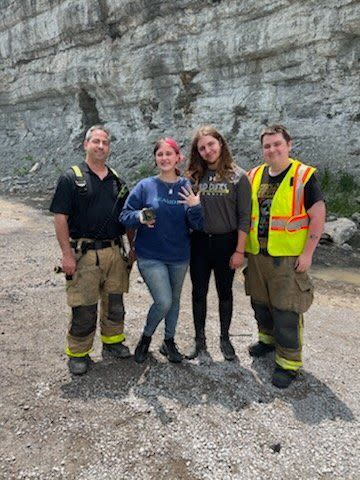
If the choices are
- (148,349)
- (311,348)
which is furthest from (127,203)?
(311,348)

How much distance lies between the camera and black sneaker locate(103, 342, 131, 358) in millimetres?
4590

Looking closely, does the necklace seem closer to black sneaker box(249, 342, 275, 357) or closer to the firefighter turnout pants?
the firefighter turnout pants

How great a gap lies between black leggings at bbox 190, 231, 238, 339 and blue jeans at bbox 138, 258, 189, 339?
0.68ft

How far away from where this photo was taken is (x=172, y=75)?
18.6 m

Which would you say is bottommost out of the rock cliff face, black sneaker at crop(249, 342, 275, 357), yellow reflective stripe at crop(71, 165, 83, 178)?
black sneaker at crop(249, 342, 275, 357)

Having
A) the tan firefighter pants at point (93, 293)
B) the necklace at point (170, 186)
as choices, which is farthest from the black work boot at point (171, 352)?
the necklace at point (170, 186)

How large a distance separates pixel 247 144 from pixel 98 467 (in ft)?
48.7

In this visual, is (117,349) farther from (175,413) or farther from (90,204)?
(90,204)

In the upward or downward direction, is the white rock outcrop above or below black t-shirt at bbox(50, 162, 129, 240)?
below

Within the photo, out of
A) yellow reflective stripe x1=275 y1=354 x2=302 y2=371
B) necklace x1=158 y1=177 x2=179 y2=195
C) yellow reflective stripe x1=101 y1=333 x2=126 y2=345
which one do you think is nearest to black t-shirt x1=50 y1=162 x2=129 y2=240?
necklace x1=158 y1=177 x2=179 y2=195

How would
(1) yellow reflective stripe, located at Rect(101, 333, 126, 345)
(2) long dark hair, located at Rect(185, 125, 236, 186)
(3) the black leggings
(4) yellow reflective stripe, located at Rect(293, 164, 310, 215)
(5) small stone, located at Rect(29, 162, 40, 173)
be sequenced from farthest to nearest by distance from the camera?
(5) small stone, located at Rect(29, 162, 40, 173) < (1) yellow reflective stripe, located at Rect(101, 333, 126, 345) < (3) the black leggings < (2) long dark hair, located at Rect(185, 125, 236, 186) < (4) yellow reflective stripe, located at Rect(293, 164, 310, 215)

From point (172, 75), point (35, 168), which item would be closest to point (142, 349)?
point (172, 75)

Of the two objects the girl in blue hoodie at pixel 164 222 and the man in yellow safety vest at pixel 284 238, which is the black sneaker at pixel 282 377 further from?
the girl in blue hoodie at pixel 164 222

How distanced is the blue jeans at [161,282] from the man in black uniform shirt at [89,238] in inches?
16.2
